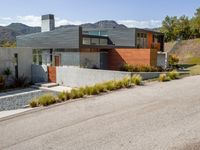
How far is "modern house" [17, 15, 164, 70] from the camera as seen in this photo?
23.4 meters

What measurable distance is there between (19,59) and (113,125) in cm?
1587

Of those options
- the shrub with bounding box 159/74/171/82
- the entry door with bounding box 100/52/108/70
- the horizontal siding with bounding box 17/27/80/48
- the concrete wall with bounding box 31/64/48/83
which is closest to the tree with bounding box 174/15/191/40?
the entry door with bounding box 100/52/108/70

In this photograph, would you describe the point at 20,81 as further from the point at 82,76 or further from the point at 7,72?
the point at 82,76

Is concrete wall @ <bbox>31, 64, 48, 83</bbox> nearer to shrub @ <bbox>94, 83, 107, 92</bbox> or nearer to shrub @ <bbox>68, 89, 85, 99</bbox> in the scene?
shrub @ <bbox>94, 83, 107, 92</bbox>

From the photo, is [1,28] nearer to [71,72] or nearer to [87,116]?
[71,72]

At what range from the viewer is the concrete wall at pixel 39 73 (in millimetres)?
21672

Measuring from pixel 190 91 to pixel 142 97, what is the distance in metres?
2.62

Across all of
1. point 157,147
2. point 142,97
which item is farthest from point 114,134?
point 142,97

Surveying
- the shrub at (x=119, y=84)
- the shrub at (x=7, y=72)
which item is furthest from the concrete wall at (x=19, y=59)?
→ the shrub at (x=119, y=84)

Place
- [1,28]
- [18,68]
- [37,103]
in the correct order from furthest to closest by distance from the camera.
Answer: [1,28], [18,68], [37,103]

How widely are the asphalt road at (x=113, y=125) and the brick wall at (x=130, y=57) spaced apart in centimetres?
1078

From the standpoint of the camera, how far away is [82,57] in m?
23.8

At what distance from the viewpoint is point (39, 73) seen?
22.0 metres

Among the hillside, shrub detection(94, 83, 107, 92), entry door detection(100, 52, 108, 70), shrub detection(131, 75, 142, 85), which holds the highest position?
the hillside
